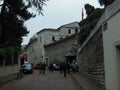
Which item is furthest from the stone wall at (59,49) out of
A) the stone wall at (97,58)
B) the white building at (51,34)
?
the stone wall at (97,58)

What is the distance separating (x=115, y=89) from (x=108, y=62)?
192cm

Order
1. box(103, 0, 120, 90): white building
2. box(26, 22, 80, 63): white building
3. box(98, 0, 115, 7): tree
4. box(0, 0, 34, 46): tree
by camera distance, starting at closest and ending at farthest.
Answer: box(103, 0, 120, 90): white building, box(0, 0, 34, 46): tree, box(98, 0, 115, 7): tree, box(26, 22, 80, 63): white building

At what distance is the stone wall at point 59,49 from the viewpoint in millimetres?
75488

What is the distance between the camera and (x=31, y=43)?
10775cm

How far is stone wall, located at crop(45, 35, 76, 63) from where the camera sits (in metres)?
75.5

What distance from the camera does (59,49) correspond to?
80.8 m

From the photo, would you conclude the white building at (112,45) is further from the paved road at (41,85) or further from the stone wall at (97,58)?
the paved road at (41,85)

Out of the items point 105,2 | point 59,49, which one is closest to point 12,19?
point 105,2

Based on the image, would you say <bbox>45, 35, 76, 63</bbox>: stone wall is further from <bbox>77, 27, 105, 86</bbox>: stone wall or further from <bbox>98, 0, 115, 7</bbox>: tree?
<bbox>77, 27, 105, 86</bbox>: stone wall

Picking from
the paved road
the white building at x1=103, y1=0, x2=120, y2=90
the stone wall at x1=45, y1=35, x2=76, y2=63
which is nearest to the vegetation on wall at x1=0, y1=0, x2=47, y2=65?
the paved road

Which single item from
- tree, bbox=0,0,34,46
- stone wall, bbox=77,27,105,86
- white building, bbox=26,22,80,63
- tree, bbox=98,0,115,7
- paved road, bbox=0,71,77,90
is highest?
white building, bbox=26,22,80,63

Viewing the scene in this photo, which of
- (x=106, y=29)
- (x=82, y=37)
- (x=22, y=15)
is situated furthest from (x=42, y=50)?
(x=106, y=29)

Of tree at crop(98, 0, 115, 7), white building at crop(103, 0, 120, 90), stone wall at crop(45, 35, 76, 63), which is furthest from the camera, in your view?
stone wall at crop(45, 35, 76, 63)

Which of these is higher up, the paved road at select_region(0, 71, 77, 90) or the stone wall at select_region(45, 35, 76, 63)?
the stone wall at select_region(45, 35, 76, 63)
